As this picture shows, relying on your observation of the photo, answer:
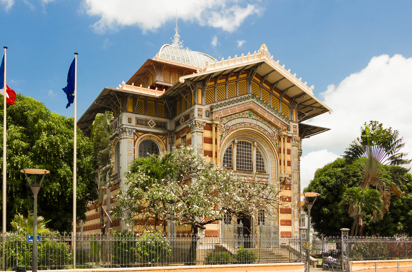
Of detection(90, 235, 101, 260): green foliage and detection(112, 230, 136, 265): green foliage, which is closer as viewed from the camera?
detection(90, 235, 101, 260): green foliage

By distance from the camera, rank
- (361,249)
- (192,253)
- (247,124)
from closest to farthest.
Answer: (192,253) → (361,249) → (247,124)

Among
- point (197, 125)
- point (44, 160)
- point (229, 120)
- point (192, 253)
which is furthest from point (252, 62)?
point (44, 160)

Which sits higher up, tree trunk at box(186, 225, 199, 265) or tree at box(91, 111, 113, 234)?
tree at box(91, 111, 113, 234)

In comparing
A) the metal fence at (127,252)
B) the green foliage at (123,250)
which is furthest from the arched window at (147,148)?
the green foliage at (123,250)

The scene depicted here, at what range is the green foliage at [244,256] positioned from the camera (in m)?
21.9

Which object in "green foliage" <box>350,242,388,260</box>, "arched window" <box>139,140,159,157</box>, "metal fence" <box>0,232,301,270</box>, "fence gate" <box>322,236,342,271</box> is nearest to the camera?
"metal fence" <box>0,232,301,270</box>

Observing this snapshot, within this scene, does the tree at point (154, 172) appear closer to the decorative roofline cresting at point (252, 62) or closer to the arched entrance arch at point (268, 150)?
the decorative roofline cresting at point (252, 62)

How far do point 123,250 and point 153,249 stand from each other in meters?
1.44

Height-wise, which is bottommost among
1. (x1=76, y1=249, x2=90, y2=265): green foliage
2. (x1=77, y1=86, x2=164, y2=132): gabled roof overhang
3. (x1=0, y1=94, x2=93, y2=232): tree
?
(x1=76, y1=249, x2=90, y2=265): green foliage

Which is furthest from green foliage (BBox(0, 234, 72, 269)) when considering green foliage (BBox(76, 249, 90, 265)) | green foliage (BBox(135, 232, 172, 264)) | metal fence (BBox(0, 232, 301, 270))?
green foliage (BBox(135, 232, 172, 264))

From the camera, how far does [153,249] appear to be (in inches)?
789

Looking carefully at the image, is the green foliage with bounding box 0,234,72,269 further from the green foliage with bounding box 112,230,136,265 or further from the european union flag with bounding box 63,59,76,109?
the european union flag with bounding box 63,59,76,109

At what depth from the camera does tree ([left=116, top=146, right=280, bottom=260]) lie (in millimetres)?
22562

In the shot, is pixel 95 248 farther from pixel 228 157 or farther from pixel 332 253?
pixel 332 253
